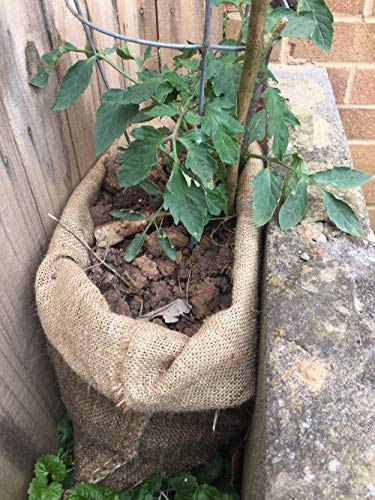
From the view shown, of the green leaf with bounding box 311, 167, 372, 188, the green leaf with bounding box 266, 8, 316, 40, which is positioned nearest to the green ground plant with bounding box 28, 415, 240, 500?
the green leaf with bounding box 311, 167, 372, 188

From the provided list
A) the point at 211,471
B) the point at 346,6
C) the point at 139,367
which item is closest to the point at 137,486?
the point at 211,471

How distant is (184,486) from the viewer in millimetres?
1146

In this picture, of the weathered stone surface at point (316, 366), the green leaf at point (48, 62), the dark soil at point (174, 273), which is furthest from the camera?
the dark soil at point (174, 273)

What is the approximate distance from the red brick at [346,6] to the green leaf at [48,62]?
0.86 metres

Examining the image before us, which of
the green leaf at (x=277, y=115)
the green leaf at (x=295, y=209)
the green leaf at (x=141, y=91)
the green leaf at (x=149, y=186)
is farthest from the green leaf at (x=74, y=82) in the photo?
the green leaf at (x=295, y=209)

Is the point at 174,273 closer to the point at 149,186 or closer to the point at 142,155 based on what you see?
the point at 149,186

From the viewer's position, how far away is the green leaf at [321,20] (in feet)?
2.73

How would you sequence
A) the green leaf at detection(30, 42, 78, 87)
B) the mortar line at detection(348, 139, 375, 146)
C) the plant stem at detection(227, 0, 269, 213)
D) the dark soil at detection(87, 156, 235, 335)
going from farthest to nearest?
the mortar line at detection(348, 139, 375, 146) → the dark soil at detection(87, 156, 235, 335) → the green leaf at detection(30, 42, 78, 87) → the plant stem at detection(227, 0, 269, 213)

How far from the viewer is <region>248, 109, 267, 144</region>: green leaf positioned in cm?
104

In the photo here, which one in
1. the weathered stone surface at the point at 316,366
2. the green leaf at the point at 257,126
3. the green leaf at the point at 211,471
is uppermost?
the green leaf at the point at 257,126

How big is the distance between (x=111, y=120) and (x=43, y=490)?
2.90 ft

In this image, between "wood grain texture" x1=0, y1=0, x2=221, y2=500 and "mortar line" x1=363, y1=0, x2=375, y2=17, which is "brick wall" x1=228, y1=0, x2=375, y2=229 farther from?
"wood grain texture" x1=0, y1=0, x2=221, y2=500

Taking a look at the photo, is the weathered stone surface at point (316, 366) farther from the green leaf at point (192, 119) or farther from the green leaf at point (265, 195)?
the green leaf at point (192, 119)

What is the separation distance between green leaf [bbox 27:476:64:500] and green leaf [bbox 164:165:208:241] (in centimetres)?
75
